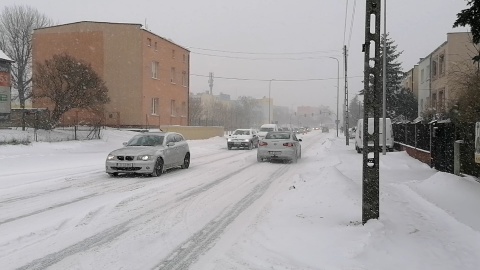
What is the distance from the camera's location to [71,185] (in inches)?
461

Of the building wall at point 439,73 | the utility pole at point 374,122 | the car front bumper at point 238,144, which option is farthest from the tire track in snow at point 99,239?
the building wall at point 439,73

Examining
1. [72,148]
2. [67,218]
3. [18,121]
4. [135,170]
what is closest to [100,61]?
[18,121]

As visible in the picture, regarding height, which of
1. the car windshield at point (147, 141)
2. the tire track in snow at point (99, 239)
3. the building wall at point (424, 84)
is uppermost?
the building wall at point (424, 84)

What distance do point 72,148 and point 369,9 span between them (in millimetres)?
19630

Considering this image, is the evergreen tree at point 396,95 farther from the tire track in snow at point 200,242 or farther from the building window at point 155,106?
the tire track in snow at point 200,242

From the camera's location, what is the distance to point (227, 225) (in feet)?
23.5

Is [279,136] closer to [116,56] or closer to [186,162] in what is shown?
[186,162]

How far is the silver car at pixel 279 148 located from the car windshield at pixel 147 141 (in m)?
5.93

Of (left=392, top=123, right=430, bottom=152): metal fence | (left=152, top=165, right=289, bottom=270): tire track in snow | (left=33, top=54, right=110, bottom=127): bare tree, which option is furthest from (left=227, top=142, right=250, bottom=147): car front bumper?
(left=152, top=165, right=289, bottom=270): tire track in snow

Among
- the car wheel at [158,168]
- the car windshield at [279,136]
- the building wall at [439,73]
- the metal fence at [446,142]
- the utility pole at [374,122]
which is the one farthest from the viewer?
the building wall at [439,73]

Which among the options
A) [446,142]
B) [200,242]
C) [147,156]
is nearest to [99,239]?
[200,242]

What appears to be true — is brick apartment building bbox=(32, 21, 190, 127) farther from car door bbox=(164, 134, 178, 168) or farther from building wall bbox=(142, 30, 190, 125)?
car door bbox=(164, 134, 178, 168)

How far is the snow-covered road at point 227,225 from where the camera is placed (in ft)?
17.2

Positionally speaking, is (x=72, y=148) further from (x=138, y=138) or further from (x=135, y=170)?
(x=135, y=170)
